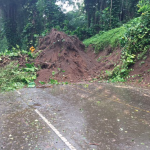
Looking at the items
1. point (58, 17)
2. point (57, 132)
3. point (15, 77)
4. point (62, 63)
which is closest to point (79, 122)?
point (57, 132)

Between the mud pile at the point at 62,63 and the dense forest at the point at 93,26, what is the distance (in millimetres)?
1342

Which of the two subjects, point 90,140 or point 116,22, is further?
point 116,22

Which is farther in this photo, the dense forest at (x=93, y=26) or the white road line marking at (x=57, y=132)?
the dense forest at (x=93, y=26)

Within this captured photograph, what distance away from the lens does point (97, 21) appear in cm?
2459

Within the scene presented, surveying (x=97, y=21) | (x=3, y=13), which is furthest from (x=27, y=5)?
(x=97, y=21)

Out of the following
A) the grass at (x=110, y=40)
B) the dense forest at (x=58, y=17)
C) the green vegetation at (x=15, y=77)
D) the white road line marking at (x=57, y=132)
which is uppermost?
the dense forest at (x=58, y=17)

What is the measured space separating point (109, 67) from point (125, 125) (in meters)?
8.41

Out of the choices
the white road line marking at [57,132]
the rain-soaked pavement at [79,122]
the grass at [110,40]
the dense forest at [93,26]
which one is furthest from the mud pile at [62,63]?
the white road line marking at [57,132]

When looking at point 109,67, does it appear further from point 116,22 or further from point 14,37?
point 14,37

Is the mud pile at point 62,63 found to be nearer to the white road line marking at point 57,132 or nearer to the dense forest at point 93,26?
the dense forest at point 93,26

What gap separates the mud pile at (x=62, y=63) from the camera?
11.8 m

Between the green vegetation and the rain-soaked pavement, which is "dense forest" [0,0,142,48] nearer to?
the green vegetation

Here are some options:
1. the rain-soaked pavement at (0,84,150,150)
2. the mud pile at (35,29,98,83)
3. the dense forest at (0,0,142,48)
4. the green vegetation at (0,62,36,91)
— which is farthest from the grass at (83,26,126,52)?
the rain-soaked pavement at (0,84,150,150)

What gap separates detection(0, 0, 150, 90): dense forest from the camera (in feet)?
35.2
